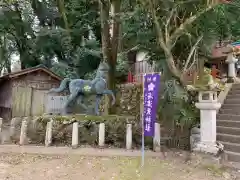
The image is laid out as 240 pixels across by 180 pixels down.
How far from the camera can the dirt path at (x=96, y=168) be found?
18.1ft

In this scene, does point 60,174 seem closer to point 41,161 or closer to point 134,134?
point 41,161

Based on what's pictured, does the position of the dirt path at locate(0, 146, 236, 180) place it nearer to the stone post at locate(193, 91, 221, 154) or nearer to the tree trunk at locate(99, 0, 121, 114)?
the stone post at locate(193, 91, 221, 154)

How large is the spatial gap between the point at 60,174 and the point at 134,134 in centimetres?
330

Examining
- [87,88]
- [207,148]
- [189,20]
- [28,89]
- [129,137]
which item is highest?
[189,20]

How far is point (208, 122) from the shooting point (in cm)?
709

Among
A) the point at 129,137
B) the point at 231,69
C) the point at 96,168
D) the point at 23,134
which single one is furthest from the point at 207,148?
the point at 231,69

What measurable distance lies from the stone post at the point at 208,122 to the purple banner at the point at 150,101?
4.86 ft

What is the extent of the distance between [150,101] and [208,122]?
5.75ft

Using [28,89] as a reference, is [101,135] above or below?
below

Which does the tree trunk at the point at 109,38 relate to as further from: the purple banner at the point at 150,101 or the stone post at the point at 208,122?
the stone post at the point at 208,122

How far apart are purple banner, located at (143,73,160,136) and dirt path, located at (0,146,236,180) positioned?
0.90m

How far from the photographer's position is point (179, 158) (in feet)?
23.6

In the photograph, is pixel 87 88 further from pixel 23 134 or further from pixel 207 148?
pixel 207 148

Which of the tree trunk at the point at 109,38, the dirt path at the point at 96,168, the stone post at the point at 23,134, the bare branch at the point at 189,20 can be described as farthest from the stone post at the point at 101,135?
the bare branch at the point at 189,20
